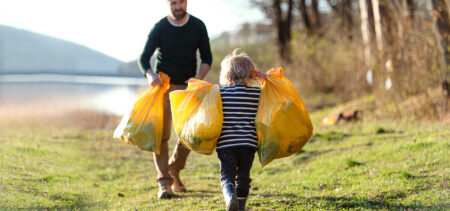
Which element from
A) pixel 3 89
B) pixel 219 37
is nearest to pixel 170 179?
pixel 3 89

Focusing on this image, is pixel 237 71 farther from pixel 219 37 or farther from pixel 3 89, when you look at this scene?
pixel 219 37

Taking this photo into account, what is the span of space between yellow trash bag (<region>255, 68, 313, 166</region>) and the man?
94 cm

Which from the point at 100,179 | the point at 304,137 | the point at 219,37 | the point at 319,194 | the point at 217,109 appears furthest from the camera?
the point at 219,37

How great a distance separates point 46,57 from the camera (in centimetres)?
2131

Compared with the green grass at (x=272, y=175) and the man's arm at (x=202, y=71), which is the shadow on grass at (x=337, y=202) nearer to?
the green grass at (x=272, y=175)

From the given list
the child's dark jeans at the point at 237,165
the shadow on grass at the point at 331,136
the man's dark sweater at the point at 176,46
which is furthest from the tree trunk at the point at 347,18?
the child's dark jeans at the point at 237,165

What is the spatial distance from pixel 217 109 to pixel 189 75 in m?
1.19

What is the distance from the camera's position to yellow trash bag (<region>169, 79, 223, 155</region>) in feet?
14.6

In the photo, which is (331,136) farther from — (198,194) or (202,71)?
(202,71)

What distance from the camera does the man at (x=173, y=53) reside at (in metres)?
5.41

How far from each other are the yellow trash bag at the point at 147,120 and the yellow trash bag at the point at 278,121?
1.19 meters

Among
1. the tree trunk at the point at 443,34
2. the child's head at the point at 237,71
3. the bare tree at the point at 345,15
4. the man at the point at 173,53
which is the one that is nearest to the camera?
the child's head at the point at 237,71

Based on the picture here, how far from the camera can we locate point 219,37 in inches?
967

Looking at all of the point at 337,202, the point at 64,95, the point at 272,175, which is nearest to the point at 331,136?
the point at 272,175
